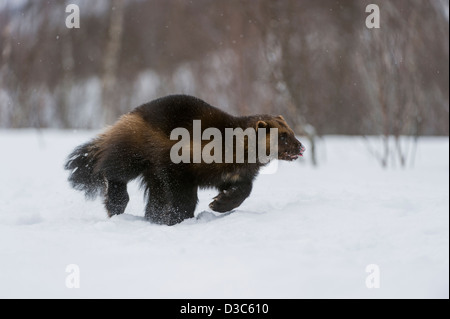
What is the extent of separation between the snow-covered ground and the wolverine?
0.17 m

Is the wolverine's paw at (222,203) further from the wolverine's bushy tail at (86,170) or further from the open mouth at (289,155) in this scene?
the wolverine's bushy tail at (86,170)

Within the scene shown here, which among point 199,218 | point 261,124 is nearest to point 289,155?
point 261,124

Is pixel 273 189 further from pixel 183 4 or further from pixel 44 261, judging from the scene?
pixel 183 4

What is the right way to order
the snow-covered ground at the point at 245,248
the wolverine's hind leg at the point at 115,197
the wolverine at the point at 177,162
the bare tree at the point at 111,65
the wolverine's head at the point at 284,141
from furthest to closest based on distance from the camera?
1. the bare tree at the point at 111,65
2. the wolverine's hind leg at the point at 115,197
3. the wolverine's head at the point at 284,141
4. the wolverine at the point at 177,162
5. the snow-covered ground at the point at 245,248

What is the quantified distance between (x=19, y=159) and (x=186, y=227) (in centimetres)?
570

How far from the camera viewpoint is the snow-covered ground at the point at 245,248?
7.99ft

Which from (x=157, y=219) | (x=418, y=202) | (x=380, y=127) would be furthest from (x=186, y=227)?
(x=380, y=127)

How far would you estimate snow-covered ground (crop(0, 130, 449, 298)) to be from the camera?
244 centimetres

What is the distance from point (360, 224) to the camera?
3240 mm

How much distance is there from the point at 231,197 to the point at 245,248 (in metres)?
1.04

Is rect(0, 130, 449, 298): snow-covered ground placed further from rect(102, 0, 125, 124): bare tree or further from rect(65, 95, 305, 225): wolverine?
rect(102, 0, 125, 124): bare tree

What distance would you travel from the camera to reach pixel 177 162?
3.92 m

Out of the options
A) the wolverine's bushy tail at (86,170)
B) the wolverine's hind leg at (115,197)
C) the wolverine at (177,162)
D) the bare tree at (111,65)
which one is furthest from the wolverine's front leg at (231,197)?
the bare tree at (111,65)

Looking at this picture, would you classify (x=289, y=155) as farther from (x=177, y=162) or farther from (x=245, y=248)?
(x=245, y=248)
